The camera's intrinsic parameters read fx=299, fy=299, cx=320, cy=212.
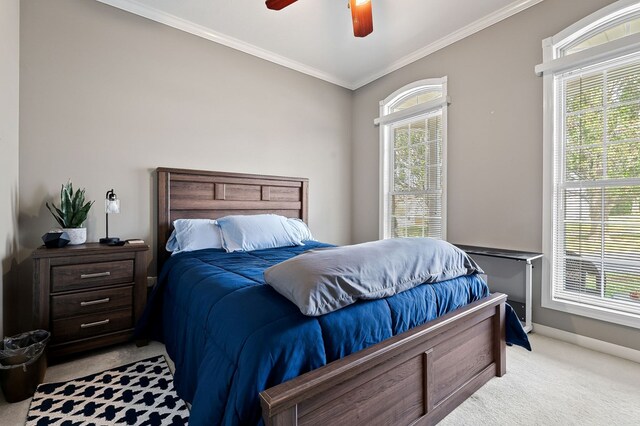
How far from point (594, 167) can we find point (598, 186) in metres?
0.16

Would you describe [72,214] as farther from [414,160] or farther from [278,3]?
[414,160]

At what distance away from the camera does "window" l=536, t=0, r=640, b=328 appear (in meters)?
2.33

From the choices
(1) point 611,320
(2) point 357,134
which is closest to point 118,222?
(2) point 357,134

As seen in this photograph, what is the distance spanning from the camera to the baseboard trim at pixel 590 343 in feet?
7.48

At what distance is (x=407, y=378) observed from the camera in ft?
4.70

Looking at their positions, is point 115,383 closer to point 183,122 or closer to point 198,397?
point 198,397

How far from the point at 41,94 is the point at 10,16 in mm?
538

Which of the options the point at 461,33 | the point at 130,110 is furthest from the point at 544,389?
the point at 130,110

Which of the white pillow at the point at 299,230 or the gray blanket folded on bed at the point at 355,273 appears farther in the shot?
the white pillow at the point at 299,230

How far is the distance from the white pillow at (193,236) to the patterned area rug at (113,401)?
1017mm

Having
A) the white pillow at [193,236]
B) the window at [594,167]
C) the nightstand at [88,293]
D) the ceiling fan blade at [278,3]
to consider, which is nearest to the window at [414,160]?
the window at [594,167]

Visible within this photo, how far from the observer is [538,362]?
2223 mm

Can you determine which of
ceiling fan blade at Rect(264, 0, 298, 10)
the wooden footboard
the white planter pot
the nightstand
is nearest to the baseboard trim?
the wooden footboard

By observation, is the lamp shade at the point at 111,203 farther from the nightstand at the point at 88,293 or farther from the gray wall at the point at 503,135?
the gray wall at the point at 503,135
